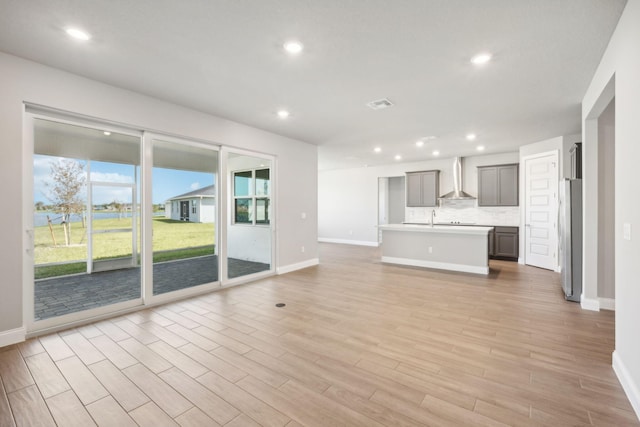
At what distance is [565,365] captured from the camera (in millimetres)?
2346

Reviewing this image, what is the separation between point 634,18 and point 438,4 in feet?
4.08

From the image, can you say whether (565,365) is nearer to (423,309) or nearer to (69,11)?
(423,309)

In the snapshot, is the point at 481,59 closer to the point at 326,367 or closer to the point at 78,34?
the point at 326,367

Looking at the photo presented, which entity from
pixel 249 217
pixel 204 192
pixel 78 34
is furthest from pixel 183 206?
pixel 78 34

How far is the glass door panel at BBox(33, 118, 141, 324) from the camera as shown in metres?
3.11

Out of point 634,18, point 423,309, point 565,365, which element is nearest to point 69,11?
point 634,18

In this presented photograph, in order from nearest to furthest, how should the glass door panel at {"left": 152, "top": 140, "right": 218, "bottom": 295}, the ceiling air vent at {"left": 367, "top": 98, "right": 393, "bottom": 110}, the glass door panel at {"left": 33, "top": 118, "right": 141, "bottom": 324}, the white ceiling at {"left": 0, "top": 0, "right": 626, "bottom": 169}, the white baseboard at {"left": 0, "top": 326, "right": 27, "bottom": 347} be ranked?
the white ceiling at {"left": 0, "top": 0, "right": 626, "bottom": 169}, the white baseboard at {"left": 0, "top": 326, "right": 27, "bottom": 347}, the glass door panel at {"left": 33, "top": 118, "right": 141, "bottom": 324}, the ceiling air vent at {"left": 367, "top": 98, "right": 393, "bottom": 110}, the glass door panel at {"left": 152, "top": 140, "right": 218, "bottom": 295}

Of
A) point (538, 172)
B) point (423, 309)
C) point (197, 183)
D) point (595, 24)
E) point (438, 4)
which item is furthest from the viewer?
point (538, 172)

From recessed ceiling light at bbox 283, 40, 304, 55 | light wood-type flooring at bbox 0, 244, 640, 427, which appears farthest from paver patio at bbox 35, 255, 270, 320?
recessed ceiling light at bbox 283, 40, 304, 55

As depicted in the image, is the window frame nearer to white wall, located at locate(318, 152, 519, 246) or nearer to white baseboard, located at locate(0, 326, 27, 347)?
white baseboard, located at locate(0, 326, 27, 347)

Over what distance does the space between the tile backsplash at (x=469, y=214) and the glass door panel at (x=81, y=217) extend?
7.43 meters

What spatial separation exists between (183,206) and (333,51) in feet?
10.4

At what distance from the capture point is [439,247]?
20.0 feet

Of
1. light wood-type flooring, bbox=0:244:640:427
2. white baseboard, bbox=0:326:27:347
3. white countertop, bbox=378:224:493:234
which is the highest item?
white countertop, bbox=378:224:493:234
